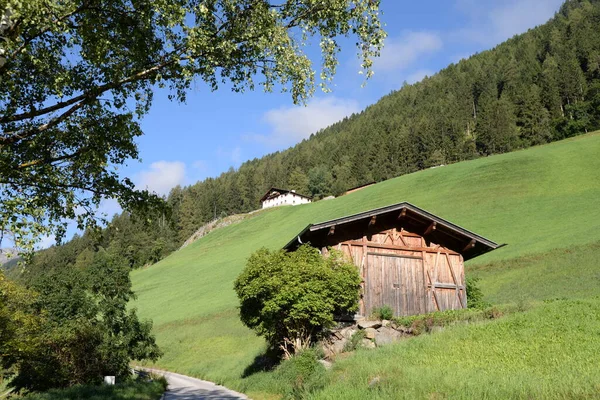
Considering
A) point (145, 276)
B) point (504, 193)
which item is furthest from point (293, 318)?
Answer: point (145, 276)

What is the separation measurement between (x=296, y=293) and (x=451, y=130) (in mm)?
139426

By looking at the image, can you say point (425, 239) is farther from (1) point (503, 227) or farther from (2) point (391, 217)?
(1) point (503, 227)

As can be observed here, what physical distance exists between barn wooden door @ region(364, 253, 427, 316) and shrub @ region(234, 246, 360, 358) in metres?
1.62

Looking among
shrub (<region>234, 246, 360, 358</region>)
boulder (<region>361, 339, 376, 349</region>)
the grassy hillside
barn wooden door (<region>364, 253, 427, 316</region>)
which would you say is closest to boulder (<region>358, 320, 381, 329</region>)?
boulder (<region>361, 339, 376, 349</region>)

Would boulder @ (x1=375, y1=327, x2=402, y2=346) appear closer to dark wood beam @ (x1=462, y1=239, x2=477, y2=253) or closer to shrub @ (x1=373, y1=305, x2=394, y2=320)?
shrub @ (x1=373, y1=305, x2=394, y2=320)

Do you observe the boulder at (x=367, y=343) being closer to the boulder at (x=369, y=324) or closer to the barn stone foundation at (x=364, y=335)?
the barn stone foundation at (x=364, y=335)

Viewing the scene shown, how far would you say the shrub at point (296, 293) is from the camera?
20.0 meters

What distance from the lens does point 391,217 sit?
1001 inches

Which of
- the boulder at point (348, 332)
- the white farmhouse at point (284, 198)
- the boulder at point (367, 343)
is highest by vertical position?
the white farmhouse at point (284, 198)

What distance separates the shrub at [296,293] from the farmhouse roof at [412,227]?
126 cm

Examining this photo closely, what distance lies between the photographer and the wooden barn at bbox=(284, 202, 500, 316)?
78.0 ft

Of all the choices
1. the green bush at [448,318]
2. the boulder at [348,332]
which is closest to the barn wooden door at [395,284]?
the boulder at [348,332]

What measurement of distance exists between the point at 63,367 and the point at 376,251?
54.4 ft

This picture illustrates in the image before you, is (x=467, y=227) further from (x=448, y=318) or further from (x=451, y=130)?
(x=451, y=130)
